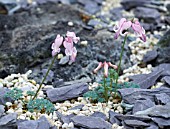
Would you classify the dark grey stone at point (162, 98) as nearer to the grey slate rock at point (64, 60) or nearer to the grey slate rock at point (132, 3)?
the grey slate rock at point (64, 60)

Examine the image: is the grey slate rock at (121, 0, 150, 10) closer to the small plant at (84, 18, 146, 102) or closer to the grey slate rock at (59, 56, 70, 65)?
the grey slate rock at (59, 56, 70, 65)

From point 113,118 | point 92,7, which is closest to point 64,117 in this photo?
point 113,118

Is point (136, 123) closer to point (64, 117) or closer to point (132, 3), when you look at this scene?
point (64, 117)

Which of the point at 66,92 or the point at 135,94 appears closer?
the point at 135,94

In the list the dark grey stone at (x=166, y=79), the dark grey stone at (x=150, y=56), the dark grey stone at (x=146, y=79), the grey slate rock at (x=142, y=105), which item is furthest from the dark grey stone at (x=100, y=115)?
the dark grey stone at (x=150, y=56)

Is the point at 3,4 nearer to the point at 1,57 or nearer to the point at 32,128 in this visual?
the point at 1,57

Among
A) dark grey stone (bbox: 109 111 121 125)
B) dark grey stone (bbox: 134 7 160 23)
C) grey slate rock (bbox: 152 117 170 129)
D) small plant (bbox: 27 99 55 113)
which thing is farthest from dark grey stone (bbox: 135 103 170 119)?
dark grey stone (bbox: 134 7 160 23)
